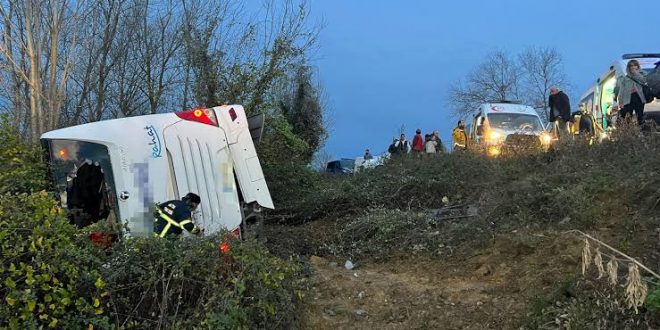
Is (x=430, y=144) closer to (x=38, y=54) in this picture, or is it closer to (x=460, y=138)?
(x=460, y=138)

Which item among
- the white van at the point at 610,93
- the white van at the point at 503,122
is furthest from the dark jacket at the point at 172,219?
the white van at the point at 503,122

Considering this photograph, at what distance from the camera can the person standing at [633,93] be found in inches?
435

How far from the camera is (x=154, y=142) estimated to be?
6750mm

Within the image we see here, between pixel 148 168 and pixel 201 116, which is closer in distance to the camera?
pixel 148 168

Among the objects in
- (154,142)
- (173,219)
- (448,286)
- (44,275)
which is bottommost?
(448,286)

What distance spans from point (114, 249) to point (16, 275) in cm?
73

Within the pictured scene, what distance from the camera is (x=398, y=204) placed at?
11.0 m

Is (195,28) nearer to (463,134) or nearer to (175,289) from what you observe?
(463,134)

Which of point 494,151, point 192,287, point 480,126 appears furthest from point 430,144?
point 192,287

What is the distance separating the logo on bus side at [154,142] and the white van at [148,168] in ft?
0.04

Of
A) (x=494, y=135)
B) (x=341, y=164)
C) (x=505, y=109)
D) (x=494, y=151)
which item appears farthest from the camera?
(x=341, y=164)

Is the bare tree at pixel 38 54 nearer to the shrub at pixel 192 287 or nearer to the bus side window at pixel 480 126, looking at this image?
the shrub at pixel 192 287

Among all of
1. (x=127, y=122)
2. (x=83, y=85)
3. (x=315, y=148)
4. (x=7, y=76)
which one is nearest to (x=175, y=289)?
(x=127, y=122)

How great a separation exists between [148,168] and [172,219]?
3.98ft
